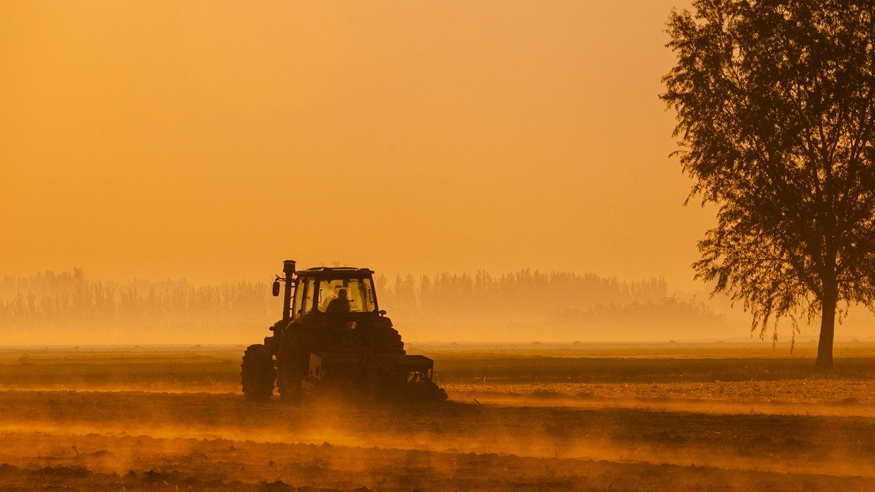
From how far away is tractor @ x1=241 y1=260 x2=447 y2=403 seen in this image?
1177 inches

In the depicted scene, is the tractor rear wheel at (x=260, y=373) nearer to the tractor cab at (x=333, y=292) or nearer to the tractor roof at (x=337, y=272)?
the tractor cab at (x=333, y=292)

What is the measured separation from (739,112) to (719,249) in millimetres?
5532

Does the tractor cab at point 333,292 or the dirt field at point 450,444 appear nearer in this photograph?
the dirt field at point 450,444

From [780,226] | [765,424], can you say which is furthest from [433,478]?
[780,226]

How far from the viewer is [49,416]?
31172mm

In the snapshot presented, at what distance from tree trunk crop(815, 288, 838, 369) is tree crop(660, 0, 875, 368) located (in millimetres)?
60

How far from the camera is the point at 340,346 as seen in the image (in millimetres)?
30828

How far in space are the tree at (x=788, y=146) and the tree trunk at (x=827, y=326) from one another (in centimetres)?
6

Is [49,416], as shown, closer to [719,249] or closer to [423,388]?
[423,388]

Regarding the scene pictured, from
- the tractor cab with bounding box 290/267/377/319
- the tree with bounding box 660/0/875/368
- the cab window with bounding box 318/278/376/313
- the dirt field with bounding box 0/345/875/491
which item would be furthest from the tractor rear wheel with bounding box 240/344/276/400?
the tree with bounding box 660/0/875/368

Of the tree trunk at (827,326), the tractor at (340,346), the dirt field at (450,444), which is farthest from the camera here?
the tree trunk at (827,326)

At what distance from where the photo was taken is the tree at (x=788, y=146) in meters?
48.3

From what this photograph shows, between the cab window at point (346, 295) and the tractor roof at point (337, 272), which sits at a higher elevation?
the tractor roof at point (337, 272)

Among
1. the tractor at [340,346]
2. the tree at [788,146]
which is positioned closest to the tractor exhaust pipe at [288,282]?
the tractor at [340,346]
